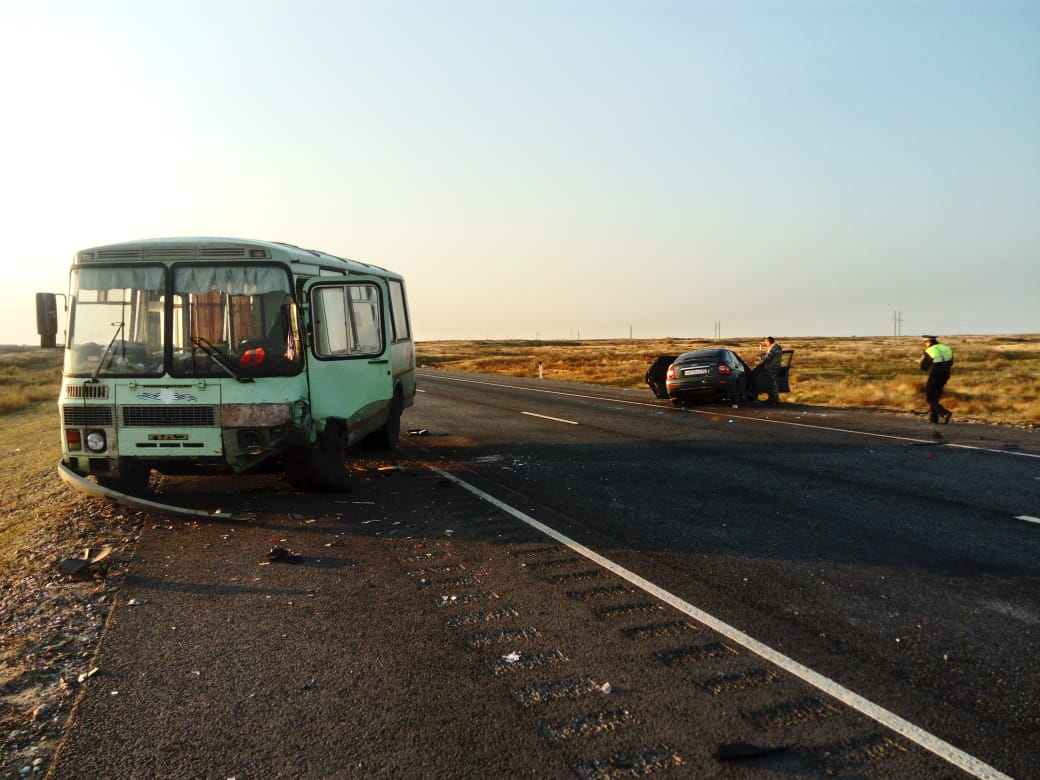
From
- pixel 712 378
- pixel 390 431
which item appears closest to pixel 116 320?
pixel 390 431

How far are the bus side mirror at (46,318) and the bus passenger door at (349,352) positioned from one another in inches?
102

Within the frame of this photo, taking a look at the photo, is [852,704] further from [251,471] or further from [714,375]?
[714,375]

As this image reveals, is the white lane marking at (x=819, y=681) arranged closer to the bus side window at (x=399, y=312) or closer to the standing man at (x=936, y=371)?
the bus side window at (x=399, y=312)

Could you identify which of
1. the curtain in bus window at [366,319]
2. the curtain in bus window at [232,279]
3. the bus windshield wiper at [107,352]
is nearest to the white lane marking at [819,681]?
the curtain in bus window at [232,279]

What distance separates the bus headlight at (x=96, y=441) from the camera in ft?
25.8

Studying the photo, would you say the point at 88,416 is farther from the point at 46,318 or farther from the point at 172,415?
the point at 46,318

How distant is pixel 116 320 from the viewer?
8039 millimetres

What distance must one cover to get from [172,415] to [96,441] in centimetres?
85

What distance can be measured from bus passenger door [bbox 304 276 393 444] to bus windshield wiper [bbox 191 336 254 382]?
0.74 meters

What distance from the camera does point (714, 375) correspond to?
19.5 metres

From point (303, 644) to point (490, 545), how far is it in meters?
2.36

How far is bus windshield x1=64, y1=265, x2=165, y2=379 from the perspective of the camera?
315 inches

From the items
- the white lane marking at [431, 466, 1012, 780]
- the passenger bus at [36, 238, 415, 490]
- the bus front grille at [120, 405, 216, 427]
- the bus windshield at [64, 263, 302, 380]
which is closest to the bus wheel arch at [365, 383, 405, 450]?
the passenger bus at [36, 238, 415, 490]

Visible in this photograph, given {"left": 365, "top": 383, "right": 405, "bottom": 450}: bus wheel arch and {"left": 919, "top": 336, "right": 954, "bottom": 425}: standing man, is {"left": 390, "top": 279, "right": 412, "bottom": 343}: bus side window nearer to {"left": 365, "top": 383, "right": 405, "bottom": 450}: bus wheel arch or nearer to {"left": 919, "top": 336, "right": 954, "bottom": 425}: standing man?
{"left": 365, "top": 383, "right": 405, "bottom": 450}: bus wheel arch
